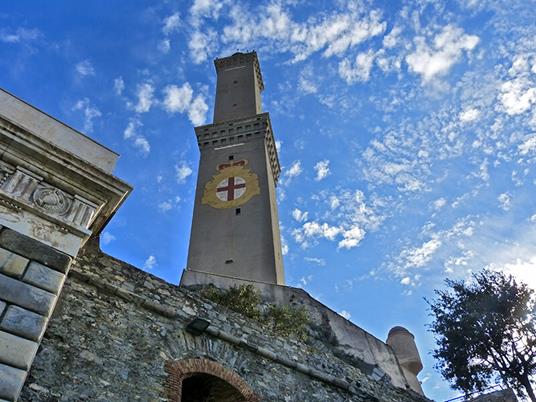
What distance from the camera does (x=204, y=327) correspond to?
302 inches

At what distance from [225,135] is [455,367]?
15526 millimetres

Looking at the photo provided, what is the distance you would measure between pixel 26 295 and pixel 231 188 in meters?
16.8

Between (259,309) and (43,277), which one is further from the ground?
(259,309)

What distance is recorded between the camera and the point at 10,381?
15.0 feet

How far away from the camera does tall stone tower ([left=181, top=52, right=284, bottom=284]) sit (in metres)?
18.8

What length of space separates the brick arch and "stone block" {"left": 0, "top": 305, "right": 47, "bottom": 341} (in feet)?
7.50

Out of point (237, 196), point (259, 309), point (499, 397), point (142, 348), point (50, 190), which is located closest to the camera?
point (50, 190)

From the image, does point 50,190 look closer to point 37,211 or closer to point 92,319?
point 37,211

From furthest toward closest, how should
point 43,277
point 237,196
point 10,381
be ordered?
point 237,196
point 43,277
point 10,381

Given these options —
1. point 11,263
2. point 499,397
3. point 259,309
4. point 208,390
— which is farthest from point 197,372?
point 499,397

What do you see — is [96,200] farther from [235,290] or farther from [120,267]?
[235,290]

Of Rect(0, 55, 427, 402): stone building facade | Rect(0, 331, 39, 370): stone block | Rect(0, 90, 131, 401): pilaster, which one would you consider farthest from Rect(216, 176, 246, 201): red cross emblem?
Rect(0, 331, 39, 370): stone block

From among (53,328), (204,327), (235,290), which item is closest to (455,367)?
(235,290)

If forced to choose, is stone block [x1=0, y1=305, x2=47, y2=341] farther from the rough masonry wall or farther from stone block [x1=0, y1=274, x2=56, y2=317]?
the rough masonry wall
